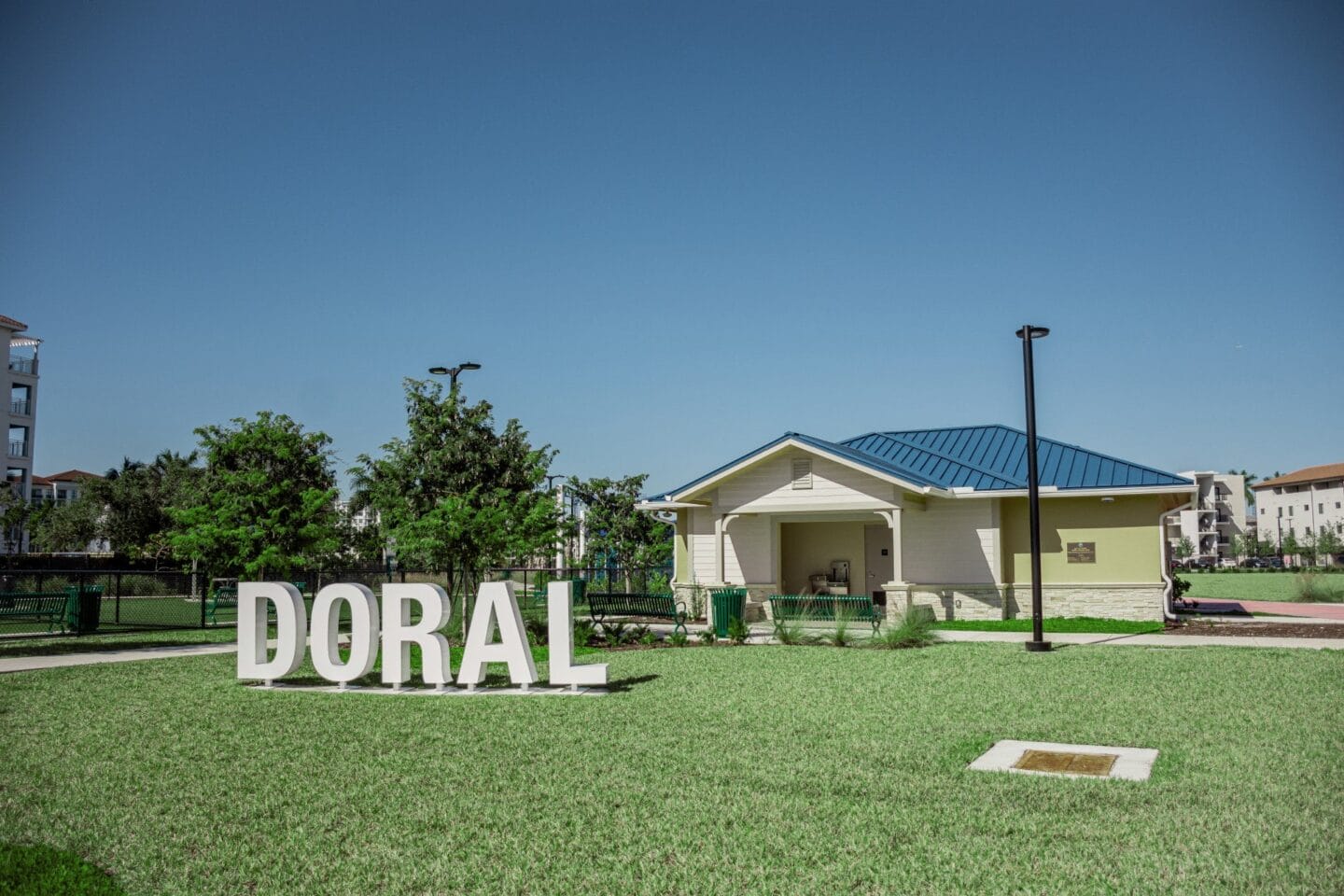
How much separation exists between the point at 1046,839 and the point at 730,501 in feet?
65.6

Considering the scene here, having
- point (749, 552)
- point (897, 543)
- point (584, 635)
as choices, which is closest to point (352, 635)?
point (584, 635)

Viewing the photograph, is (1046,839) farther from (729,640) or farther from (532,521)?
(532,521)

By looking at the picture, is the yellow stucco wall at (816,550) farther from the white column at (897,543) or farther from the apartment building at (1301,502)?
the apartment building at (1301,502)

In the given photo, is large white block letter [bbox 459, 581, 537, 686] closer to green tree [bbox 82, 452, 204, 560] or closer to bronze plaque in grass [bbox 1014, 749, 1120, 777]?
bronze plaque in grass [bbox 1014, 749, 1120, 777]

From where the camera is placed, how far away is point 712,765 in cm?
800

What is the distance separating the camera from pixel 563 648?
12578 mm

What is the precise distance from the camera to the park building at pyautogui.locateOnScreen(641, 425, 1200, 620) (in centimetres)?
2405

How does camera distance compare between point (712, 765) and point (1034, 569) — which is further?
point (1034, 569)

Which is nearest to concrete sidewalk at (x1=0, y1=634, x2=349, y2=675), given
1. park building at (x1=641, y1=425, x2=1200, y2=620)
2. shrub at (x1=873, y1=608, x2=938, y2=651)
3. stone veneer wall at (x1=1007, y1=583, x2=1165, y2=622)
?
shrub at (x1=873, y1=608, x2=938, y2=651)

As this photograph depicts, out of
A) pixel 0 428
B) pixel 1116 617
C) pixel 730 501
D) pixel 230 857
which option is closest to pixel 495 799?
pixel 230 857

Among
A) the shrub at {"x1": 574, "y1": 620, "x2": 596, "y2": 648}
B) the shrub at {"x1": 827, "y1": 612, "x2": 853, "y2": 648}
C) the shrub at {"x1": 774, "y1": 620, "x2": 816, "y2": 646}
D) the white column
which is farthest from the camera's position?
the white column

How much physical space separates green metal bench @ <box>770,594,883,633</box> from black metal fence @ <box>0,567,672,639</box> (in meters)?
5.97

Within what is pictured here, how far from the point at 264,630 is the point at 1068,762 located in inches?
417

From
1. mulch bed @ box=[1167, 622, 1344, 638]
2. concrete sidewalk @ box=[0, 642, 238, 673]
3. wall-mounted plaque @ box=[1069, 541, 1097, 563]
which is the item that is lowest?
concrete sidewalk @ box=[0, 642, 238, 673]
